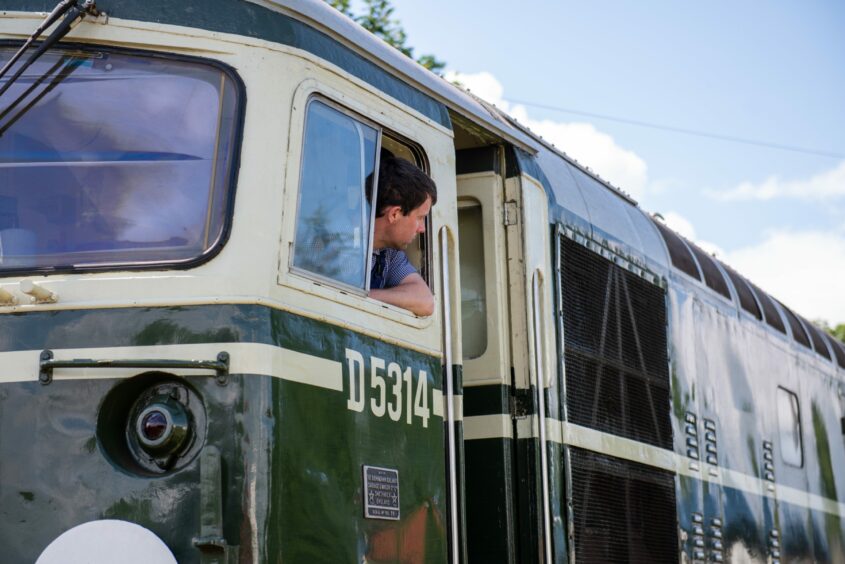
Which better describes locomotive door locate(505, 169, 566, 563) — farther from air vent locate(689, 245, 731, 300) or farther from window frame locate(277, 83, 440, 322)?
air vent locate(689, 245, 731, 300)

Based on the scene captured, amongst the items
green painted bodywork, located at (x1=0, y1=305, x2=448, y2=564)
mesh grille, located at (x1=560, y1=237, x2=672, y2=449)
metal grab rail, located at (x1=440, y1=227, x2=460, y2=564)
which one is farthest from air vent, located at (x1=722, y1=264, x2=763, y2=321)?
green painted bodywork, located at (x1=0, y1=305, x2=448, y2=564)

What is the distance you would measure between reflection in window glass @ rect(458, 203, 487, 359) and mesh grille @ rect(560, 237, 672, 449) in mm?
471

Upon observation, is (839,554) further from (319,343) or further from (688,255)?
(319,343)

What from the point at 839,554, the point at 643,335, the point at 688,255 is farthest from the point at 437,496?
the point at 839,554

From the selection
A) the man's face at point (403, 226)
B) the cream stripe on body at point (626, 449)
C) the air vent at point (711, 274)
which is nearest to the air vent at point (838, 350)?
the cream stripe on body at point (626, 449)

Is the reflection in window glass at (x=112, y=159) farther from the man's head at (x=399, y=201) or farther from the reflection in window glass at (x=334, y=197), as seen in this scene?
the man's head at (x=399, y=201)

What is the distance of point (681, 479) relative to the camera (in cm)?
691

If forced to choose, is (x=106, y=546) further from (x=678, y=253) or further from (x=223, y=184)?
(x=678, y=253)

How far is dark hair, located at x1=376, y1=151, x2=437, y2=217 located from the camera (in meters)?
4.66

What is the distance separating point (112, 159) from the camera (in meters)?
4.04

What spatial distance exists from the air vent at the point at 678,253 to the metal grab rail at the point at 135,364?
4374mm

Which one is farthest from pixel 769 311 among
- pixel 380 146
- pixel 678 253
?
pixel 380 146

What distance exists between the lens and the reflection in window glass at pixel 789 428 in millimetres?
9133

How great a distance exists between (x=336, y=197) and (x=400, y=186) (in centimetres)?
42
